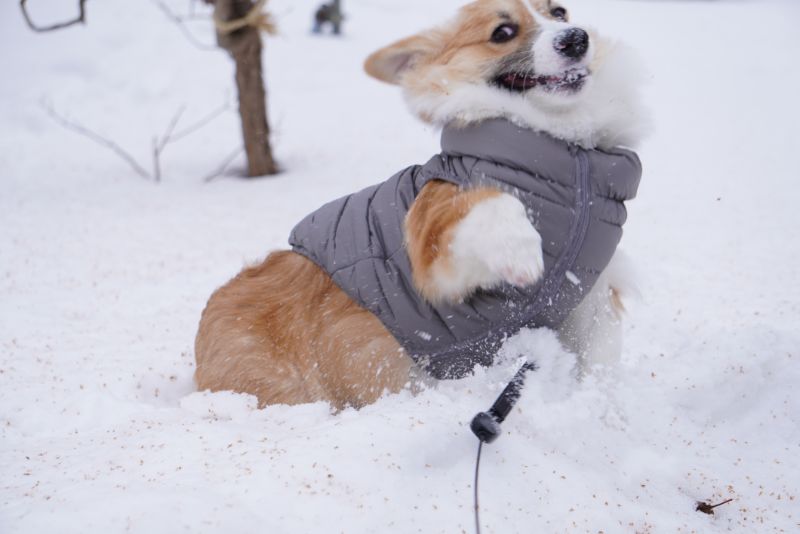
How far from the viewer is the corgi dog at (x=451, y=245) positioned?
1.93m

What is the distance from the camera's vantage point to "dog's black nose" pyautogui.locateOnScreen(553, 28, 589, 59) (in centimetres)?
204

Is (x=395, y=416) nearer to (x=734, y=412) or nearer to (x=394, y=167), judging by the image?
(x=734, y=412)

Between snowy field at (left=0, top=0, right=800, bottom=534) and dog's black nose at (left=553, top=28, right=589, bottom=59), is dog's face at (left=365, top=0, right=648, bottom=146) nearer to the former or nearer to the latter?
dog's black nose at (left=553, top=28, right=589, bottom=59)

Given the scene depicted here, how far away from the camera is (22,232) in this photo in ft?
16.5

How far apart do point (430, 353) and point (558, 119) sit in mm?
926

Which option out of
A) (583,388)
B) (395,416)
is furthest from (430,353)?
(583,388)

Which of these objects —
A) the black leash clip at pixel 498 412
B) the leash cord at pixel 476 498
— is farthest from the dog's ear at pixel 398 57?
the leash cord at pixel 476 498

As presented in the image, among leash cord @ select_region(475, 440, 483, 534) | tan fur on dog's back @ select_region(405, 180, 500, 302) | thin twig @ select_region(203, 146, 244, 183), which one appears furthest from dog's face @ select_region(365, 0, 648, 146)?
thin twig @ select_region(203, 146, 244, 183)

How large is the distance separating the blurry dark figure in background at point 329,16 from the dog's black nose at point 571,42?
1255 cm

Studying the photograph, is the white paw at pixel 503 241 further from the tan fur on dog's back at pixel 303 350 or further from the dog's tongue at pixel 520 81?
the dog's tongue at pixel 520 81

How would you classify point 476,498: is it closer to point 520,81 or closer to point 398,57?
point 520,81

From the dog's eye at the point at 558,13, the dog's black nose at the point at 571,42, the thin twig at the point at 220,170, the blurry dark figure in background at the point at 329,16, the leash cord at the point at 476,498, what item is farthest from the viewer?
the blurry dark figure in background at the point at 329,16

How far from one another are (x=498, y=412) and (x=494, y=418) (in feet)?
0.19

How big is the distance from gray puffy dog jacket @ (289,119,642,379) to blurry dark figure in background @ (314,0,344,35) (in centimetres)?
1243
